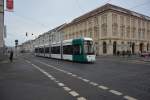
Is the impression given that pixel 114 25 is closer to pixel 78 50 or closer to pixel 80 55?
pixel 78 50

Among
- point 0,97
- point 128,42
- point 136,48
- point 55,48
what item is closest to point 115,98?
point 0,97

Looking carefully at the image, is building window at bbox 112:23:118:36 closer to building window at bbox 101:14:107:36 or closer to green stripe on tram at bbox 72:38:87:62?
building window at bbox 101:14:107:36

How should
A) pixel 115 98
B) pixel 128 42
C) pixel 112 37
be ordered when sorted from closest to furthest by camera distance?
1. pixel 115 98
2. pixel 112 37
3. pixel 128 42

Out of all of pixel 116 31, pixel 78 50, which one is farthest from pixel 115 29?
pixel 78 50

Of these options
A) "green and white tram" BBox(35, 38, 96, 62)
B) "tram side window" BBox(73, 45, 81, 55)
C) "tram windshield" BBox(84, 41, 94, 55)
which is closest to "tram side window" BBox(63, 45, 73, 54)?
"green and white tram" BBox(35, 38, 96, 62)

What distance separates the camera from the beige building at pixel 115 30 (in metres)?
59.2

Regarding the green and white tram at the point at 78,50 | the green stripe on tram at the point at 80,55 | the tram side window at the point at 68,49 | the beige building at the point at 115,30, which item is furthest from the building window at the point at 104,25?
the green stripe on tram at the point at 80,55

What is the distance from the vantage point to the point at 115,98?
22.4ft

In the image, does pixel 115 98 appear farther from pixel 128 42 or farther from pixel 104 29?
pixel 128 42

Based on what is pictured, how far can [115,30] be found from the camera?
60.1 metres

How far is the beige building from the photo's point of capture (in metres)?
59.2

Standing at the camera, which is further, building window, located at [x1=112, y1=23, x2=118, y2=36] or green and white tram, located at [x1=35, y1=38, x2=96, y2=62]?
building window, located at [x1=112, y1=23, x2=118, y2=36]

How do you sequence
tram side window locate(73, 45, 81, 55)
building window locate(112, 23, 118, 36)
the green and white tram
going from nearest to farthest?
1. the green and white tram
2. tram side window locate(73, 45, 81, 55)
3. building window locate(112, 23, 118, 36)

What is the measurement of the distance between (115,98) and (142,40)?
70.0 meters
